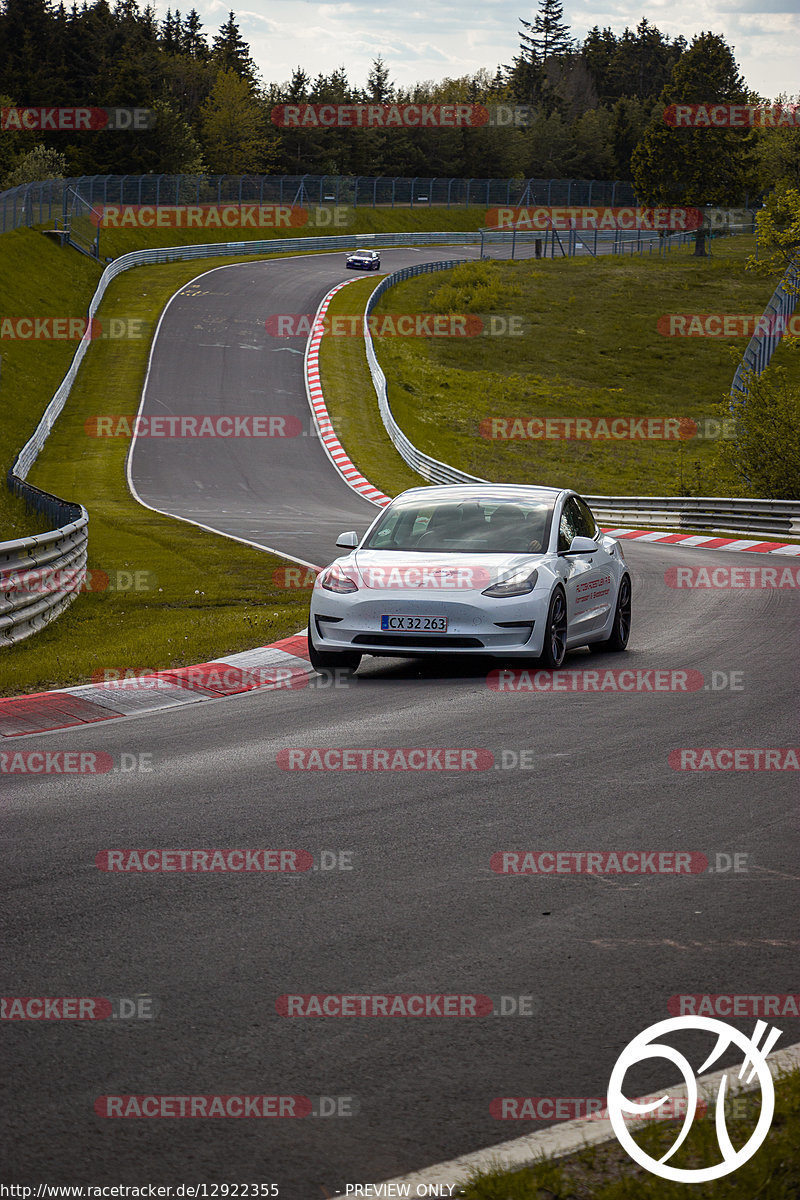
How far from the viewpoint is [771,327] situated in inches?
1903

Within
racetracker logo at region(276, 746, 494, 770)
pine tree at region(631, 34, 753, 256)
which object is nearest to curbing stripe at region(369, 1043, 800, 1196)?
racetracker logo at region(276, 746, 494, 770)

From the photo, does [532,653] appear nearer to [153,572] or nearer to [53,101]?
[153,572]

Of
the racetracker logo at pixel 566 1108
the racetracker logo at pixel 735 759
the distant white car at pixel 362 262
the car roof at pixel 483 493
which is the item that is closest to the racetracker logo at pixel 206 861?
the racetracker logo at pixel 566 1108

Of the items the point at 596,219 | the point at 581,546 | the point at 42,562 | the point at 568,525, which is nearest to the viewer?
the point at 581,546

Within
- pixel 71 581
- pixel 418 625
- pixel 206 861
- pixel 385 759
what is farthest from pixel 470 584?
pixel 71 581

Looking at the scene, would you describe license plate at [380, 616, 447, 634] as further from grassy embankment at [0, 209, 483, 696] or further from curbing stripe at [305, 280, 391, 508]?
curbing stripe at [305, 280, 391, 508]

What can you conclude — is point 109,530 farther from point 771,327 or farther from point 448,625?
point 771,327

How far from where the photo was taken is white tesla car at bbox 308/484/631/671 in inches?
428

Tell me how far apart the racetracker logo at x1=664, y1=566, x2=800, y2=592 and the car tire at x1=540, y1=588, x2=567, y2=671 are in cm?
754

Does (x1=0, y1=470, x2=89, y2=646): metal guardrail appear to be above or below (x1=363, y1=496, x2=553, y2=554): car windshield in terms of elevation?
below

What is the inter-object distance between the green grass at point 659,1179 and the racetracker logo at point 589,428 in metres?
46.5

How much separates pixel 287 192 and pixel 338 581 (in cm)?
8918

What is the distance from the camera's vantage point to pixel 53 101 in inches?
3787

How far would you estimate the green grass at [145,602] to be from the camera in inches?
466
